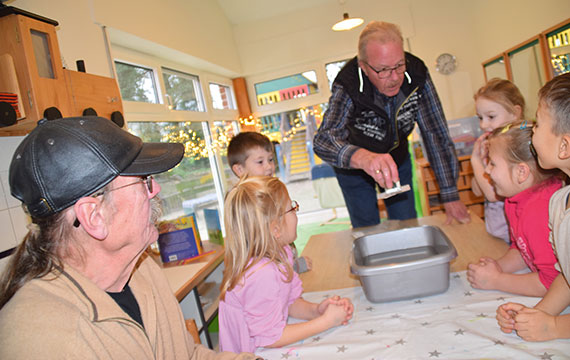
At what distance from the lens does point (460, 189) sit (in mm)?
3525

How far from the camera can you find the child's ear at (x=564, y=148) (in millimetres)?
873

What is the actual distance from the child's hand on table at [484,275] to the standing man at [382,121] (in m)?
0.62

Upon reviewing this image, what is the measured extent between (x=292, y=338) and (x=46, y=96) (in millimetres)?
1301

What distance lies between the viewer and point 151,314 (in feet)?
3.11

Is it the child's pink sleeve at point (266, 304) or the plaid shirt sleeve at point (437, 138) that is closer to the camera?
the child's pink sleeve at point (266, 304)

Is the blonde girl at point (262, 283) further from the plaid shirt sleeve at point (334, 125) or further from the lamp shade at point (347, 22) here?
the lamp shade at point (347, 22)

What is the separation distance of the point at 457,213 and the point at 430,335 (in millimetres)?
974

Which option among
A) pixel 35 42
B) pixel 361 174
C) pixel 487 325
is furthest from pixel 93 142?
pixel 361 174

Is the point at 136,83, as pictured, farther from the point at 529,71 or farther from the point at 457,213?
the point at 529,71

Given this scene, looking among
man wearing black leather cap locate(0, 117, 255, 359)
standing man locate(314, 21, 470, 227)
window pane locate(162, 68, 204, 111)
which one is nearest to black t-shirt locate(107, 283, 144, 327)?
man wearing black leather cap locate(0, 117, 255, 359)

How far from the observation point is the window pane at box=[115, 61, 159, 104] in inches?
120

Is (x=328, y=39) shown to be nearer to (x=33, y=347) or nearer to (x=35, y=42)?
(x=35, y=42)

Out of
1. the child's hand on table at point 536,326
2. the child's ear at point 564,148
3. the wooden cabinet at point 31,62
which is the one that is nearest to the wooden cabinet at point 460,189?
the child's ear at point 564,148

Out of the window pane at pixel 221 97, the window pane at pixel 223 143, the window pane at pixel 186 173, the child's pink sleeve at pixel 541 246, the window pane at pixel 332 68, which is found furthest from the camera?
the window pane at pixel 332 68
